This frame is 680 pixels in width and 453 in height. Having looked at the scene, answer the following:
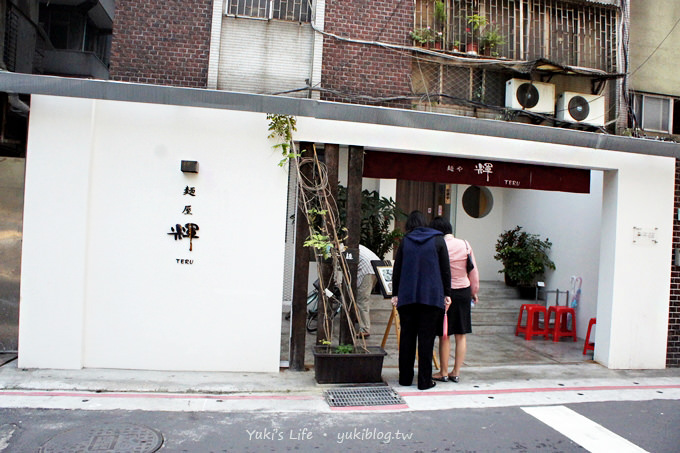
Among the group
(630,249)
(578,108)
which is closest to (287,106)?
(630,249)

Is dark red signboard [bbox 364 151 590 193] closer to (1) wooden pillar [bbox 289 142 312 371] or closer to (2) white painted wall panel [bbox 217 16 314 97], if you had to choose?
(1) wooden pillar [bbox 289 142 312 371]

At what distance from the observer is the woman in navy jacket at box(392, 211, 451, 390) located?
6148 millimetres

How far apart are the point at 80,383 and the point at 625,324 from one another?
733 centimetres

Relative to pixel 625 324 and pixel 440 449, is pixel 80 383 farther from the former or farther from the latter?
pixel 625 324

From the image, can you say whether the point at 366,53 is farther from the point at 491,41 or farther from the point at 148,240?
the point at 148,240

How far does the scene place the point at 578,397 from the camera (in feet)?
20.7

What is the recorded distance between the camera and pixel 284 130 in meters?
6.48

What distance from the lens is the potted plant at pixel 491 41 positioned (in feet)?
30.6

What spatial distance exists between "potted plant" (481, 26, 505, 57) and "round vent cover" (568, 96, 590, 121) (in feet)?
5.44

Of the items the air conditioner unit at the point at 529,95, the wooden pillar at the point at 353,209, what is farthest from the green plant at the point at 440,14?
the wooden pillar at the point at 353,209

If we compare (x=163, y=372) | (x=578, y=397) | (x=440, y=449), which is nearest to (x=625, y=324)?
(x=578, y=397)

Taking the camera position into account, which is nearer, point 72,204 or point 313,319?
point 72,204

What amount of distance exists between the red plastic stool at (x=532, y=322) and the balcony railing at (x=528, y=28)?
178 inches

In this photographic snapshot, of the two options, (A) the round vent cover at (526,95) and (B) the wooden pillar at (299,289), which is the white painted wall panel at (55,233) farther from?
(A) the round vent cover at (526,95)
